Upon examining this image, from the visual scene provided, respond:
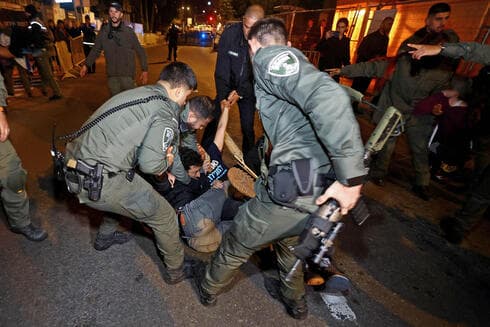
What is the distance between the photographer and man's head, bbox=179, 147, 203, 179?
268 centimetres

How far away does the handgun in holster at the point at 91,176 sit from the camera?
1667 millimetres

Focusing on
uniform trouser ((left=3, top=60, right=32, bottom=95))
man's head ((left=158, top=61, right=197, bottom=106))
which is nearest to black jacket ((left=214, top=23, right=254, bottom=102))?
man's head ((left=158, top=61, right=197, bottom=106))

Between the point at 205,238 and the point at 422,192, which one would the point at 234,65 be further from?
the point at 422,192

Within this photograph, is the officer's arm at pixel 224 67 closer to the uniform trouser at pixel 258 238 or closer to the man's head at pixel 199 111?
the man's head at pixel 199 111

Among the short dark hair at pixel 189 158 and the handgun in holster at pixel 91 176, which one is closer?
the handgun in holster at pixel 91 176

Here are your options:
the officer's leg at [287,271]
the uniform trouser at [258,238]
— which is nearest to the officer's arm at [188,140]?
the uniform trouser at [258,238]

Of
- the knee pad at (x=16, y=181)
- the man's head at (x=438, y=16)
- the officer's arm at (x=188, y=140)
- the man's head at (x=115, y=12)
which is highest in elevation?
the man's head at (x=438, y=16)

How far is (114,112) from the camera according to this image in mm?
1680

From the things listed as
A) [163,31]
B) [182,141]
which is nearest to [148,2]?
[163,31]

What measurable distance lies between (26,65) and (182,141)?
5.99 meters

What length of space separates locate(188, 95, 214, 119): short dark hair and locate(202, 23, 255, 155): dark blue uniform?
1190 millimetres

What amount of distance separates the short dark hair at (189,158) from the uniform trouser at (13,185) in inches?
50.6

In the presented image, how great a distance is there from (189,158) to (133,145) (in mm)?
1010

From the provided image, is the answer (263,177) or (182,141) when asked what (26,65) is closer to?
(182,141)
